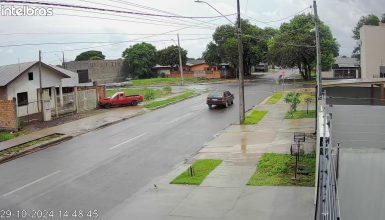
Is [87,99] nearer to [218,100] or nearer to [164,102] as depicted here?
[164,102]

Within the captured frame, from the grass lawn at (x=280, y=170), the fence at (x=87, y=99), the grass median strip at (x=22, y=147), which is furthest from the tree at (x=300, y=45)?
the grass lawn at (x=280, y=170)

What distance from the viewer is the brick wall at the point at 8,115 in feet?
95.9

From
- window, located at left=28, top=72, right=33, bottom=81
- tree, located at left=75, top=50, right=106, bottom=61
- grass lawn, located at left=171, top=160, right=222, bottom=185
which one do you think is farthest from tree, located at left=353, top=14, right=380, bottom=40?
grass lawn, located at left=171, top=160, right=222, bottom=185

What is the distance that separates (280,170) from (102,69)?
77.4 metres

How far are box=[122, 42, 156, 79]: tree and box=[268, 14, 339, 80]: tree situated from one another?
103 ft

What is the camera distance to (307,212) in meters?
12.4

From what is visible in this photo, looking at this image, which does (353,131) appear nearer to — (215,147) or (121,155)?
(215,147)

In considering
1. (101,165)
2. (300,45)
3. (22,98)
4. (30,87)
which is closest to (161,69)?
(300,45)

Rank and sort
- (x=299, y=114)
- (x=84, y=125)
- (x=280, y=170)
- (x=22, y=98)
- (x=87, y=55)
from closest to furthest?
1. (x=280, y=170)
2. (x=84, y=125)
3. (x=299, y=114)
4. (x=22, y=98)
5. (x=87, y=55)

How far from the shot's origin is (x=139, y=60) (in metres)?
97.6

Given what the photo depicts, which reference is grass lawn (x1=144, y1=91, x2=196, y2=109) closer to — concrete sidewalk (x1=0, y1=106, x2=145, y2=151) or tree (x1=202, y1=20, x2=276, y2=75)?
concrete sidewalk (x1=0, y1=106, x2=145, y2=151)

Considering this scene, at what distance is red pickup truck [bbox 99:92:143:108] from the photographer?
40.3 metres

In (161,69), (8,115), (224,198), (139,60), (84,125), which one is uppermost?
(139,60)

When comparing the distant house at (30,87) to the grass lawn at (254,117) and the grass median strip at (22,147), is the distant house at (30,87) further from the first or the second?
the grass lawn at (254,117)
